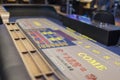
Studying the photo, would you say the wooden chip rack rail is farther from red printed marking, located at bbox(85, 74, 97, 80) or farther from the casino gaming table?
red printed marking, located at bbox(85, 74, 97, 80)

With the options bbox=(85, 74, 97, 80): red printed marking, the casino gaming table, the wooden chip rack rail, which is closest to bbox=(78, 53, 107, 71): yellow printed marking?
the casino gaming table

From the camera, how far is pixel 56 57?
1947 millimetres

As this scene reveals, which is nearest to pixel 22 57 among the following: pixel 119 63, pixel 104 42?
pixel 119 63

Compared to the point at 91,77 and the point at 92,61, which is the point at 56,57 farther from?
the point at 91,77

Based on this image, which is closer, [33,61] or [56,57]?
[33,61]

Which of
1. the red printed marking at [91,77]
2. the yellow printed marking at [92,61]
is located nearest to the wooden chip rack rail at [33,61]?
the red printed marking at [91,77]

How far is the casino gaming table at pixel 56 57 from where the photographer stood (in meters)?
1.53

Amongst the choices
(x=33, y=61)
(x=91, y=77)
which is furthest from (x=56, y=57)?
(x=91, y=77)

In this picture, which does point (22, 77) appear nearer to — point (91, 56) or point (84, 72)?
point (84, 72)

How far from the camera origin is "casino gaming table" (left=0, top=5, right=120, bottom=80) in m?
1.53

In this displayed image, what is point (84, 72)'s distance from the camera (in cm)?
164

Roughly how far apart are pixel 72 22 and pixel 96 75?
170cm

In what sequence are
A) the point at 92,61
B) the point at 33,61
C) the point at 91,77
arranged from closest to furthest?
the point at 91,77 → the point at 33,61 → the point at 92,61

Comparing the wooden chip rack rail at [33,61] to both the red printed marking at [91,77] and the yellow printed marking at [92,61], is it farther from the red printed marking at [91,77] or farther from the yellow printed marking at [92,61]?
the yellow printed marking at [92,61]
